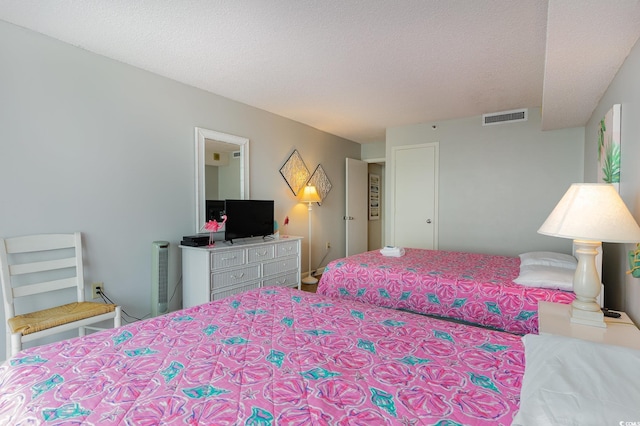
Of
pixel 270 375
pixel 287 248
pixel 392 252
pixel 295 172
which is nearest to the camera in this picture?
pixel 270 375

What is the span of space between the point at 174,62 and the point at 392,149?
3418 mm

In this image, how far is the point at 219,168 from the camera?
12.2ft

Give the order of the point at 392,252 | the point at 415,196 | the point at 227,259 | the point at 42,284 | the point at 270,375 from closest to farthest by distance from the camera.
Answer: the point at 270,375, the point at 42,284, the point at 227,259, the point at 392,252, the point at 415,196

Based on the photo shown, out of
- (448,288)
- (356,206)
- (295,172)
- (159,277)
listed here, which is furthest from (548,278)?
(356,206)

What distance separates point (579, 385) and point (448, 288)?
5.43 feet

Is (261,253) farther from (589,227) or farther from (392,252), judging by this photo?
(589,227)

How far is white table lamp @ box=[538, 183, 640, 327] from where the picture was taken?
4.49ft

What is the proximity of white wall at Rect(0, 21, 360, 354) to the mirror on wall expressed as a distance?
87mm

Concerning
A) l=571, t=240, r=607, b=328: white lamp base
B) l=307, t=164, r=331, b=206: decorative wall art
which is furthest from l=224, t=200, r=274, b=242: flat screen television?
l=571, t=240, r=607, b=328: white lamp base

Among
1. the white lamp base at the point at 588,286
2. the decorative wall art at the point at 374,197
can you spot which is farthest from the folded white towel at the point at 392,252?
the decorative wall art at the point at 374,197

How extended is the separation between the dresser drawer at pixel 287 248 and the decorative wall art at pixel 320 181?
4.41ft

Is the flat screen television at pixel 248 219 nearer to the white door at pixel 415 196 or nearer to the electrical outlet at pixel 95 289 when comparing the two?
the electrical outlet at pixel 95 289

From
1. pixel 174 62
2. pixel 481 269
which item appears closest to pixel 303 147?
pixel 174 62

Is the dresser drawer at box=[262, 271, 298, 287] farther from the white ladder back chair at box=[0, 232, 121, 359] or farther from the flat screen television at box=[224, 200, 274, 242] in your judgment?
the white ladder back chair at box=[0, 232, 121, 359]
